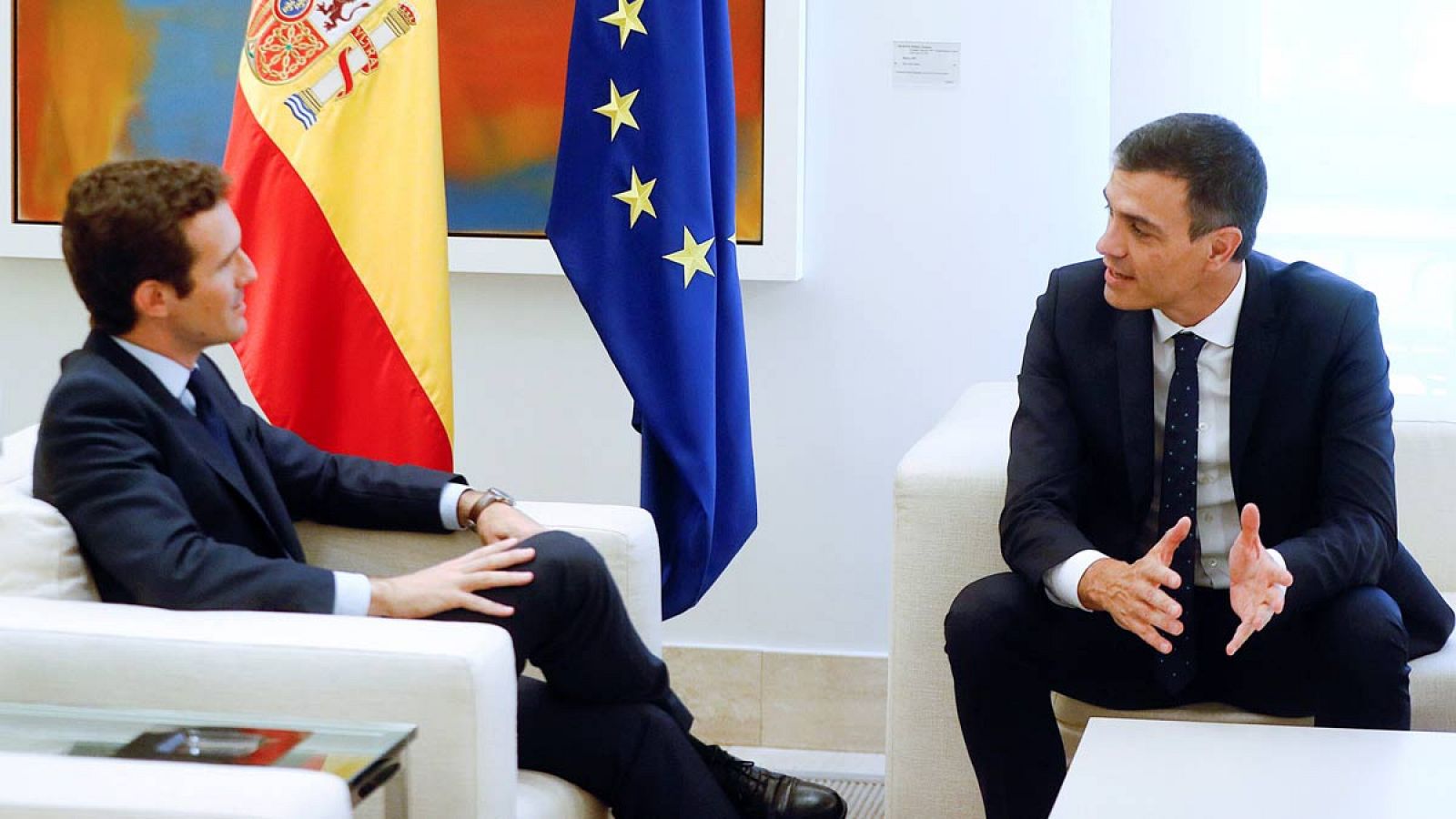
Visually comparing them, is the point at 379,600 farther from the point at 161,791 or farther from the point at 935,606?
the point at 935,606

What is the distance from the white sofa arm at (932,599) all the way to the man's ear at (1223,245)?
0.48m

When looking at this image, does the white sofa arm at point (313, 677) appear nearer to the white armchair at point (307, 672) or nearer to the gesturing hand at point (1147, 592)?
the white armchair at point (307, 672)

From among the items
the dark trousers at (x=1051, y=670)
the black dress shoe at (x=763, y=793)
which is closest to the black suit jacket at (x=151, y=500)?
the black dress shoe at (x=763, y=793)

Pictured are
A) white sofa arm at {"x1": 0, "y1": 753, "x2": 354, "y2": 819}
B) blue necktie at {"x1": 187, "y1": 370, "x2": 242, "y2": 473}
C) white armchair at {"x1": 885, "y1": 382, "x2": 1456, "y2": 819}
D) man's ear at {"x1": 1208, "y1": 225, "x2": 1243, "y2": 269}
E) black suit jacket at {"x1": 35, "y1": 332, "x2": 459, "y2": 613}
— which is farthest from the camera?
white armchair at {"x1": 885, "y1": 382, "x2": 1456, "y2": 819}

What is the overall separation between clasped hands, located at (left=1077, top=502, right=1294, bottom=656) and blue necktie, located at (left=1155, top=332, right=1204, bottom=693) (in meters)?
0.16

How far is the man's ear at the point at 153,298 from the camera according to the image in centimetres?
225

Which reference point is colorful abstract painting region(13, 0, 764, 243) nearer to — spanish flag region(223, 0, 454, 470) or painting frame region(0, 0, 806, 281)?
painting frame region(0, 0, 806, 281)

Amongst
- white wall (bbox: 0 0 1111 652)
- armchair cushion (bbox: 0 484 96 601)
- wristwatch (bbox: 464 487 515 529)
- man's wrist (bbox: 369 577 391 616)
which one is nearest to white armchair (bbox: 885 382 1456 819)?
wristwatch (bbox: 464 487 515 529)

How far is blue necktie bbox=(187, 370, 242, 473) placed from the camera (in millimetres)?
Result: 2389

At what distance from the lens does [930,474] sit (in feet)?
9.21

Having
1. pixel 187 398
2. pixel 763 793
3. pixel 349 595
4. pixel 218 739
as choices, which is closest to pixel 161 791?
pixel 218 739

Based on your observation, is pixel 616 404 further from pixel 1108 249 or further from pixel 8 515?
pixel 8 515

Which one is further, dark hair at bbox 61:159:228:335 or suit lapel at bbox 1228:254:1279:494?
suit lapel at bbox 1228:254:1279:494

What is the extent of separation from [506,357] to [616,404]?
27 centimetres
